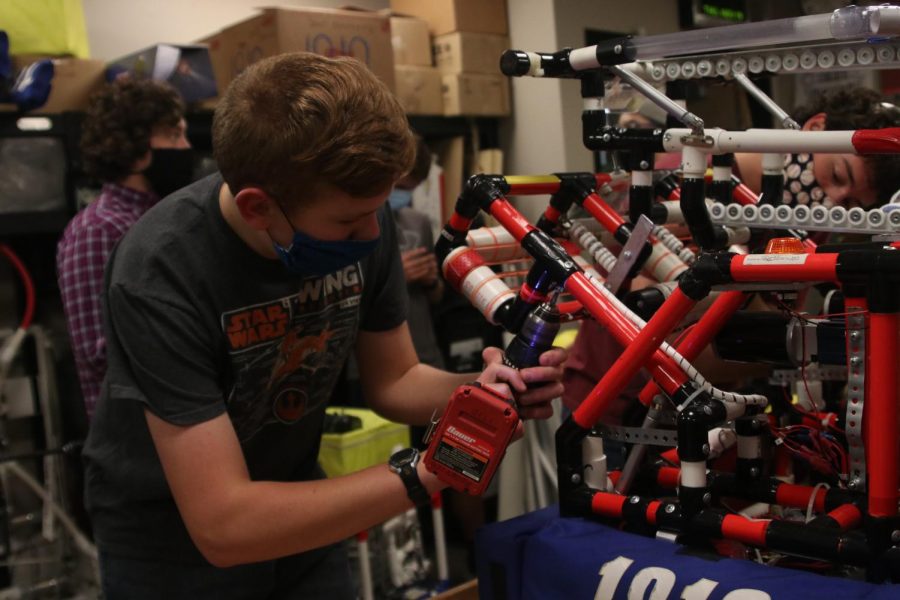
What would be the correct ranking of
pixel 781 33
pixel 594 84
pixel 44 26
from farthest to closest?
pixel 44 26, pixel 594 84, pixel 781 33

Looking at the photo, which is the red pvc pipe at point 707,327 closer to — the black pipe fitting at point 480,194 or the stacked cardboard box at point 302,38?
the black pipe fitting at point 480,194

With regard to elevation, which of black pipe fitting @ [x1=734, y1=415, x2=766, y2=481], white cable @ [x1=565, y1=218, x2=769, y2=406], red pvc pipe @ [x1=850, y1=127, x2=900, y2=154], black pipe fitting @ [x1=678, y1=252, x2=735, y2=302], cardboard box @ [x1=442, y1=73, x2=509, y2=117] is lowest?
black pipe fitting @ [x1=734, y1=415, x2=766, y2=481]

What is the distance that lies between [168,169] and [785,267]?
2069 mm

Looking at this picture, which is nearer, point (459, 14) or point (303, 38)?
point (303, 38)

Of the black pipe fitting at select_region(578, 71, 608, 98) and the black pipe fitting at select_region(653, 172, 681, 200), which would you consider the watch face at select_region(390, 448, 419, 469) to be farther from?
the black pipe fitting at select_region(653, 172, 681, 200)

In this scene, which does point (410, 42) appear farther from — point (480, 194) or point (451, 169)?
point (480, 194)

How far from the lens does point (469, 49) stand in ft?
13.5

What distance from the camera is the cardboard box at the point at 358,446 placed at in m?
2.81

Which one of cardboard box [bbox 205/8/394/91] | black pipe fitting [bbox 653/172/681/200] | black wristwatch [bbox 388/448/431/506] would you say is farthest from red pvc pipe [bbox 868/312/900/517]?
cardboard box [bbox 205/8/394/91]

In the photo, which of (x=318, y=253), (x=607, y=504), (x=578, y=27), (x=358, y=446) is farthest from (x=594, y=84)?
(x=578, y=27)

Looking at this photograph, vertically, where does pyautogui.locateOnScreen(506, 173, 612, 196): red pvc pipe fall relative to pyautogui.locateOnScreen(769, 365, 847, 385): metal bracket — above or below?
above

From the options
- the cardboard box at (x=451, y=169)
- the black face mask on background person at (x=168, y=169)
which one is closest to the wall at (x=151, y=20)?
the cardboard box at (x=451, y=169)

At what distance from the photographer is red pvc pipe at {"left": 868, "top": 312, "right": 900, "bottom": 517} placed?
1.02 m

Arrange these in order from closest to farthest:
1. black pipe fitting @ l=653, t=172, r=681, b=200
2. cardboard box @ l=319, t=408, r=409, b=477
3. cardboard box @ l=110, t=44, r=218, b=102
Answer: black pipe fitting @ l=653, t=172, r=681, b=200 < cardboard box @ l=319, t=408, r=409, b=477 < cardboard box @ l=110, t=44, r=218, b=102
